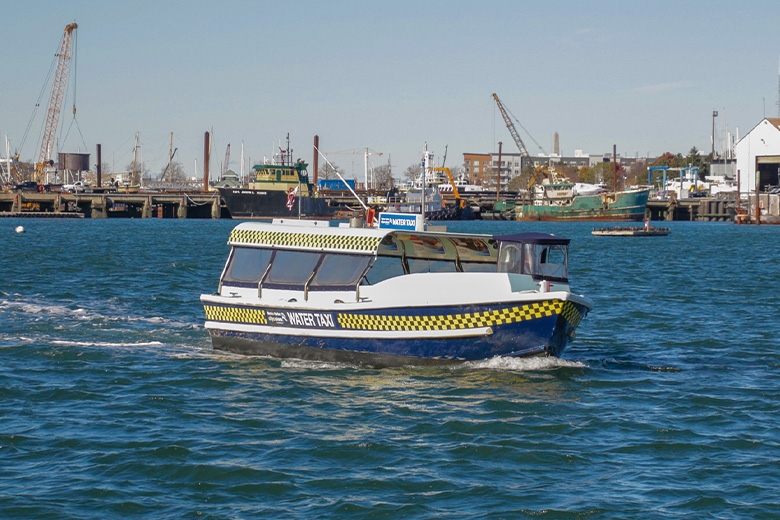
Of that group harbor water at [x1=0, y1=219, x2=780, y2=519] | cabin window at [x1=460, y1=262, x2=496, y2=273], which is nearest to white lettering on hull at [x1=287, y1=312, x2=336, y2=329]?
harbor water at [x1=0, y1=219, x2=780, y2=519]

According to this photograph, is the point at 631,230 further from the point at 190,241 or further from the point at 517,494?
the point at 517,494

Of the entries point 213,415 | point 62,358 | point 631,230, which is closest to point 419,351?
point 213,415

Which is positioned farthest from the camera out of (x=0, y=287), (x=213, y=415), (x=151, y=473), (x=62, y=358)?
(x=0, y=287)

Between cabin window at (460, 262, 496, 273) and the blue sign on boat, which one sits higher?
the blue sign on boat

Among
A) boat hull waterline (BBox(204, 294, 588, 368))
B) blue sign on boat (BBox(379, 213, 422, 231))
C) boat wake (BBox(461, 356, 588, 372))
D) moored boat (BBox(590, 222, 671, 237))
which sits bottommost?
boat wake (BBox(461, 356, 588, 372))

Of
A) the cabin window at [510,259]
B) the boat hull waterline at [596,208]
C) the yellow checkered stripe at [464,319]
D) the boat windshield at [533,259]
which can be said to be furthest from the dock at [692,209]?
the yellow checkered stripe at [464,319]

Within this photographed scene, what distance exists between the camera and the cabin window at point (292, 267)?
20562 mm

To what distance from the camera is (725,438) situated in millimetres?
15102

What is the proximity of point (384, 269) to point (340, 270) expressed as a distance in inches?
39.1

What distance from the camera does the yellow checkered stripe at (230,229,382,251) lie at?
19.9 m

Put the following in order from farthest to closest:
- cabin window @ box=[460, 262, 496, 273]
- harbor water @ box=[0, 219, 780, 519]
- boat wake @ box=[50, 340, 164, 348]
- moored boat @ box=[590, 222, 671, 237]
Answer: moored boat @ box=[590, 222, 671, 237]
boat wake @ box=[50, 340, 164, 348]
cabin window @ box=[460, 262, 496, 273]
harbor water @ box=[0, 219, 780, 519]

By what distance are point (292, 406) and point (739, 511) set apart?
24.5ft

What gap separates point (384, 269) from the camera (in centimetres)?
2059

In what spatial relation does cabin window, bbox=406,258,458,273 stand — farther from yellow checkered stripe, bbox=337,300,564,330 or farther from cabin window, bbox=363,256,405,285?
yellow checkered stripe, bbox=337,300,564,330
